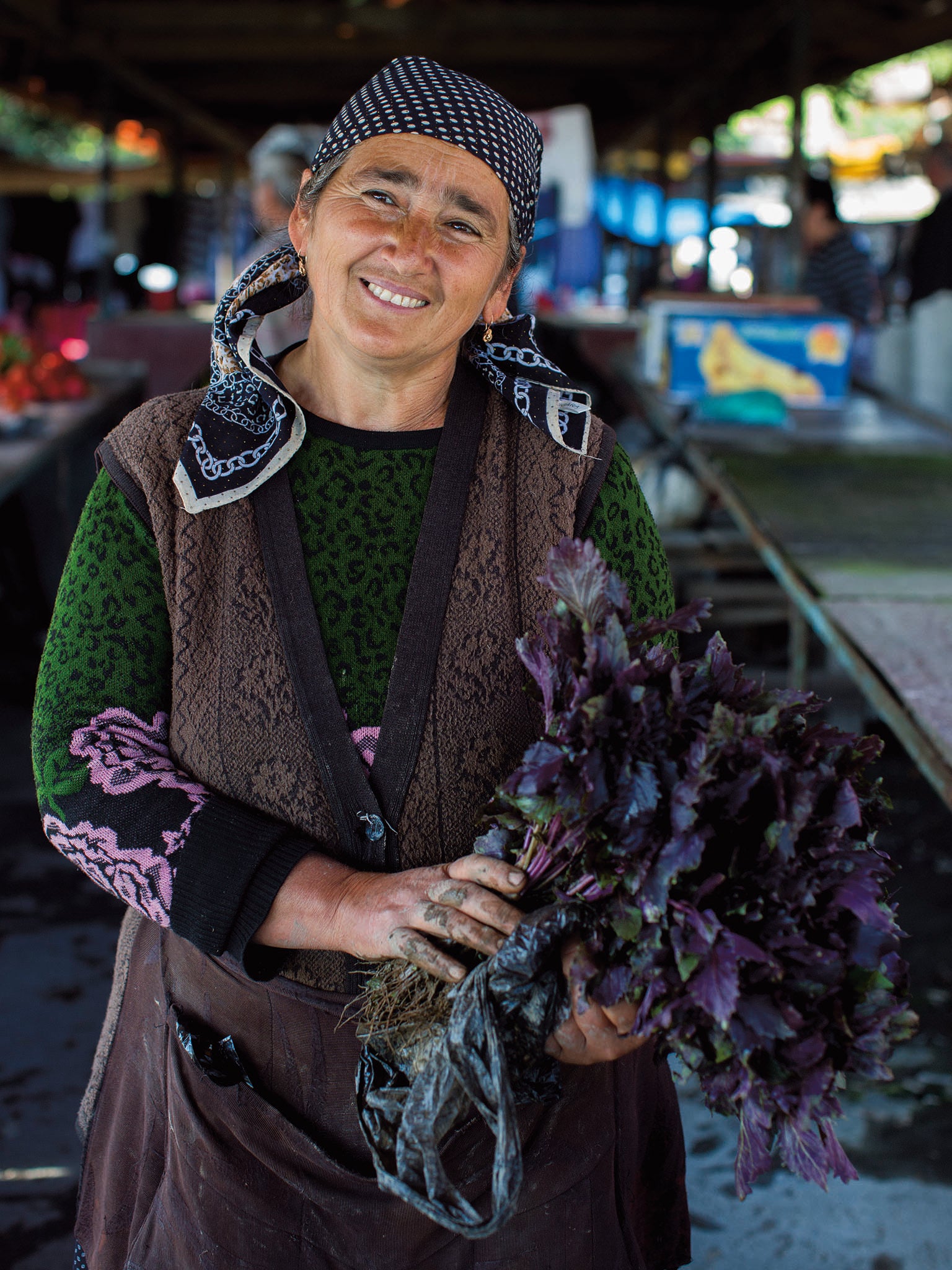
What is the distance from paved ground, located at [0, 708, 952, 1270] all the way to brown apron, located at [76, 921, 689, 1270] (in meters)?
0.98

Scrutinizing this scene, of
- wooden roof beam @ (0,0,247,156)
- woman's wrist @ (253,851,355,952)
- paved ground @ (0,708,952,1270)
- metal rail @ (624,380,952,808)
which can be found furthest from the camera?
wooden roof beam @ (0,0,247,156)

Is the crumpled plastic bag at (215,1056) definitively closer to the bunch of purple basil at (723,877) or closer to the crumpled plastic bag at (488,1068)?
the crumpled plastic bag at (488,1068)

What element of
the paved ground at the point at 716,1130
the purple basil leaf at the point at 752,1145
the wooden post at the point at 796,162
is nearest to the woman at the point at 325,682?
the purple basil leaf at the point at 752,1145

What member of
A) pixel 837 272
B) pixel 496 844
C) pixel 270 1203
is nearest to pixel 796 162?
pixel 837 272

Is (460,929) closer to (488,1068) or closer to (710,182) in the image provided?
(488,1068)

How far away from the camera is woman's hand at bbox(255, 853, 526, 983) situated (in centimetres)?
118

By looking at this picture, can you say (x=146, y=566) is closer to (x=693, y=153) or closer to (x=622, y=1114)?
(x=622, y=1114)

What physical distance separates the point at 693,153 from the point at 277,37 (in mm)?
9670

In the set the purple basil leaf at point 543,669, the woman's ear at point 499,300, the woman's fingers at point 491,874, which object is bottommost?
the woman's fingers at point 491,874

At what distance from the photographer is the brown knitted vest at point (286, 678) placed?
1357 millimetres

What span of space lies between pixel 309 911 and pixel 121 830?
233 mm

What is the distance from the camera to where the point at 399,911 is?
1227 millimetres

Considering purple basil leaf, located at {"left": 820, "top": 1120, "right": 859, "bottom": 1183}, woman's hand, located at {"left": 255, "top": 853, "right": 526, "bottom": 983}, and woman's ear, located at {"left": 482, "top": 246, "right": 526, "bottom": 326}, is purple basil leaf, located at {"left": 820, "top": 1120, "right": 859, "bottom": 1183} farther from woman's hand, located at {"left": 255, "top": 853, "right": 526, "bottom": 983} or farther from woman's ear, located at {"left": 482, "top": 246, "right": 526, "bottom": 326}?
woman's ear, located at {"left": 482, "top": 246, "right": 526, "bottom": 326}

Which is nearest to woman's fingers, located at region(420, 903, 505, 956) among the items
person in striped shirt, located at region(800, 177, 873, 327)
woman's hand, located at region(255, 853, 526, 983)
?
woman's hand, located at region(255, 853, 526, 983)
